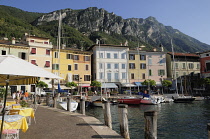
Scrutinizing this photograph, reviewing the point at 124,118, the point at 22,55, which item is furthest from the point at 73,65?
the point at 124,118

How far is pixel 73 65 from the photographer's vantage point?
40.9 meters

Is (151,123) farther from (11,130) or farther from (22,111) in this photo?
(22,111)

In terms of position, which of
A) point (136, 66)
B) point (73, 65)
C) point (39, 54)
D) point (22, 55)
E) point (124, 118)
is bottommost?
point (124, 118)

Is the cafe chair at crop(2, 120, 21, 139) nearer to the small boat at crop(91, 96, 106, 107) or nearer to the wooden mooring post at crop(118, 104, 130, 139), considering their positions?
the wooden mooring post at crop(118, 104, 130, 139)

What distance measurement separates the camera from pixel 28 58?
3544 cm

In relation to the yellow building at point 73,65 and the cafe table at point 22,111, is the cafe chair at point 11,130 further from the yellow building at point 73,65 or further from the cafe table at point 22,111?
the yellow building at point 73,65

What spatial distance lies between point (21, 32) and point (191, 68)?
222 feet

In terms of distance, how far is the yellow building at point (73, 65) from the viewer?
38906mm

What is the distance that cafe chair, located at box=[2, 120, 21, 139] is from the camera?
4941 millimetres

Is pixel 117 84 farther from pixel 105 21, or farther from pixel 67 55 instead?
pixel 105 21

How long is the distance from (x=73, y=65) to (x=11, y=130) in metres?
36.2

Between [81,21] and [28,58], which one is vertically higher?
[81,21]

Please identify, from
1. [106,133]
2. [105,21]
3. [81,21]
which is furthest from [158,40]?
[106,133]

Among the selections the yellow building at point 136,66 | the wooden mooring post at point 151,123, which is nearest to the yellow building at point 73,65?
the yellow building at point 136,66
